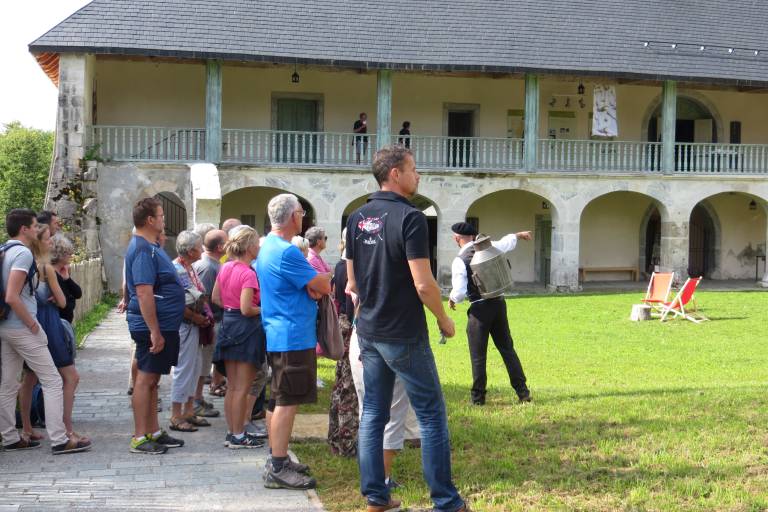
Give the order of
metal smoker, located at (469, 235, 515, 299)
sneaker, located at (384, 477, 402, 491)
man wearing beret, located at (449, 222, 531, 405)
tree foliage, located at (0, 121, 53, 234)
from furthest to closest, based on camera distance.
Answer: tree foliage, located at (0, 121, 53, 234) < man wearing beret, located at (449, 222, 531, 405) < metal smoker, located at (469, 235, 515, 299) < sneaker, located at (384, 477, 402, 491)

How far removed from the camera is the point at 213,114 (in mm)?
22031

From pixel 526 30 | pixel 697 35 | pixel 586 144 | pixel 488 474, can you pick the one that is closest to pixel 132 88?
pixel 526 30

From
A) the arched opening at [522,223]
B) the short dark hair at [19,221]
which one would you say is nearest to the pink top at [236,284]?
the short dark hair at [19,221]

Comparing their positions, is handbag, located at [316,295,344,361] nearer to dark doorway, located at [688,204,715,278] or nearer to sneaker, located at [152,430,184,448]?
sneaker, located at [152,430,184,448]

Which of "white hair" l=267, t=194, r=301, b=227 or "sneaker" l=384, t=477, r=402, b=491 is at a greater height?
"white hair" l=267, t=194, r=301, b=227

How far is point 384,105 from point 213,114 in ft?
13.6

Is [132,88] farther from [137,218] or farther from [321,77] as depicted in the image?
[137,218]

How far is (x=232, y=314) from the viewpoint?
6.80 meters

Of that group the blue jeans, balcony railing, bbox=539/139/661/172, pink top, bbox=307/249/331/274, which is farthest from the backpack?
→ balcony railing, bbox=539/139/661/172

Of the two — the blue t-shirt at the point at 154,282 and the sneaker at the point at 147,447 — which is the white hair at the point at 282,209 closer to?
the blue t-shirt at the point at 154,282

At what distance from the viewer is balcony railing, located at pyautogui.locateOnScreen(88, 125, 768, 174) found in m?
22.2

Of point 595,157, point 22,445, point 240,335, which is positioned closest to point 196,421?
point 240,335

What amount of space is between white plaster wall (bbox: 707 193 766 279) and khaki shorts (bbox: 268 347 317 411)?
24516 millimetres

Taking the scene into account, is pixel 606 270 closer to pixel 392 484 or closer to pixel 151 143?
pixel 151 143
